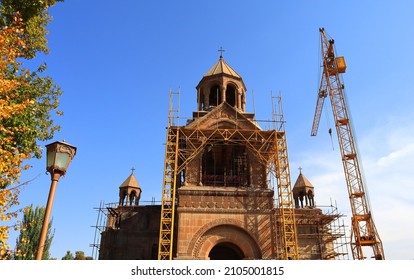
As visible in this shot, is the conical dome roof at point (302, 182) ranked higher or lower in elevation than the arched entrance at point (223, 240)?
higher

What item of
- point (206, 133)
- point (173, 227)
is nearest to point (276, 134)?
point (206, 133)

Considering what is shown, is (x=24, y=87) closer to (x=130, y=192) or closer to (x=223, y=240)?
(x=223, y=240)

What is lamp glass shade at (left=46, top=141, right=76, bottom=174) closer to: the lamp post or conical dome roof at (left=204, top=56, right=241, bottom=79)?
the lamp post

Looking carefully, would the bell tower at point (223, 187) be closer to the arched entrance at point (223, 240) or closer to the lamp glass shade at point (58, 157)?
the arched entrance at point (223, 240)

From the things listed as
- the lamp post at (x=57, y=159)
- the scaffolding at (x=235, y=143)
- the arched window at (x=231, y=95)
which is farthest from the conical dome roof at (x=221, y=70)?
the lamp post at (x=57, y=159)

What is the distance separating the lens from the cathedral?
55.6 feet

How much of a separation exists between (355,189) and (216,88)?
16088mm

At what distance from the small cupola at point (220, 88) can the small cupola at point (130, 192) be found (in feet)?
28.5

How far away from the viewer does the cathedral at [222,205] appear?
1695 centimetres

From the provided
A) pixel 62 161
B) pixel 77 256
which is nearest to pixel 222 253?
pixel 62 161

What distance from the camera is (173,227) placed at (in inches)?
703

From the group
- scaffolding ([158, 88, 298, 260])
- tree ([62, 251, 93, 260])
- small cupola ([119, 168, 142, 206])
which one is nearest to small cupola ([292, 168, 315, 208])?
scaffolding ([158, 88, 298, 260])

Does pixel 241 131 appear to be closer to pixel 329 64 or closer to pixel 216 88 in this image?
pixel 216 88

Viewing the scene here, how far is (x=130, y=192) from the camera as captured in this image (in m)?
26.6
